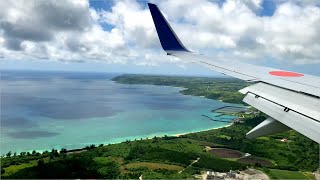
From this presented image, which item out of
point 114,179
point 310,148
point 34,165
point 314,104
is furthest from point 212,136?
point 314,104

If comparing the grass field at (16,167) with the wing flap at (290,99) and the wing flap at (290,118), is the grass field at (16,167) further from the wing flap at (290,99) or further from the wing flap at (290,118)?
the wing flap at (290,118)

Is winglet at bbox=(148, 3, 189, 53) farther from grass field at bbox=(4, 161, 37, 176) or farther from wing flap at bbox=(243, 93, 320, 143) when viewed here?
grass field at bbox=(4, 161, 37, 176)

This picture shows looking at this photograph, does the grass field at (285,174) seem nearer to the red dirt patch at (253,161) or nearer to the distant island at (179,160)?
the distant island at (179,160)

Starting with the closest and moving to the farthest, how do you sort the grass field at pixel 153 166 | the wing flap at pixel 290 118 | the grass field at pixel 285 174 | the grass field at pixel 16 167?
1. the wing flap at pixel 290 118
2. the grass field at pixel 16 167
3. the grass field at pixel 285 174
4. the grass field at pixel 153 166

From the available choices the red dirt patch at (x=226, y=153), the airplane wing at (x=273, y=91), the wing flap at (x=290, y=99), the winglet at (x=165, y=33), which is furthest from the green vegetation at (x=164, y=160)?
the wing flap at (x=290, y=99)

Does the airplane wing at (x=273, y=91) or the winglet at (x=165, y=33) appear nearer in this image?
the airplane wing at (x=273, y=91)

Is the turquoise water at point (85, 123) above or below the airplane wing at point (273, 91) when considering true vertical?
below

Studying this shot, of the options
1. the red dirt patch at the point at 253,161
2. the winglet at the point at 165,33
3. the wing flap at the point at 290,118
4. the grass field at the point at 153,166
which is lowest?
the red dirt patch at the point at 253,161

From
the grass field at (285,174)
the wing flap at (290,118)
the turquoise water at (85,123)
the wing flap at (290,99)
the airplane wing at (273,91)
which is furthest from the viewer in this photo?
the turquoise water at (85,123)
